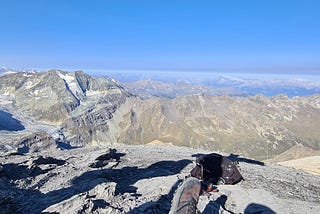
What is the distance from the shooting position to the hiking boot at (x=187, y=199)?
953 cm

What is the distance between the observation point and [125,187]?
60.1 ft

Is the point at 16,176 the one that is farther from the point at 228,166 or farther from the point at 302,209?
the point at 302,209

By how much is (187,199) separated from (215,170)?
9283 millimetres

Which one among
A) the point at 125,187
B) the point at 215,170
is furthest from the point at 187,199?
the point at 215,170

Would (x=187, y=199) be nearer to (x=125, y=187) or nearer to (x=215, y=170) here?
(x=125, y=187)

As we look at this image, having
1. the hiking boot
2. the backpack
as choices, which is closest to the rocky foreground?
the backpack

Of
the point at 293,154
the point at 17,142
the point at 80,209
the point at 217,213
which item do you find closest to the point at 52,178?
the point at 80,209

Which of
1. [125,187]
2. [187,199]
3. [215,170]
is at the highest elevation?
[187,199]

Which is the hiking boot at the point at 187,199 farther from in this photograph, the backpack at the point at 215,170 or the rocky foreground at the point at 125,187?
the backpack at the point at 215,170

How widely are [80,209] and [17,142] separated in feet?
661

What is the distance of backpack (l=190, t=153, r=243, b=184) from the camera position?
59.3 feet

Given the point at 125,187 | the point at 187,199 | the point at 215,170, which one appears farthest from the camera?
the point at 215,170

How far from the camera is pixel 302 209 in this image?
16062 millimetres

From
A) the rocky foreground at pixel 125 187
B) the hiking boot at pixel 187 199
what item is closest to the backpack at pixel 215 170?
the rocky foreground at pixel 125 187
